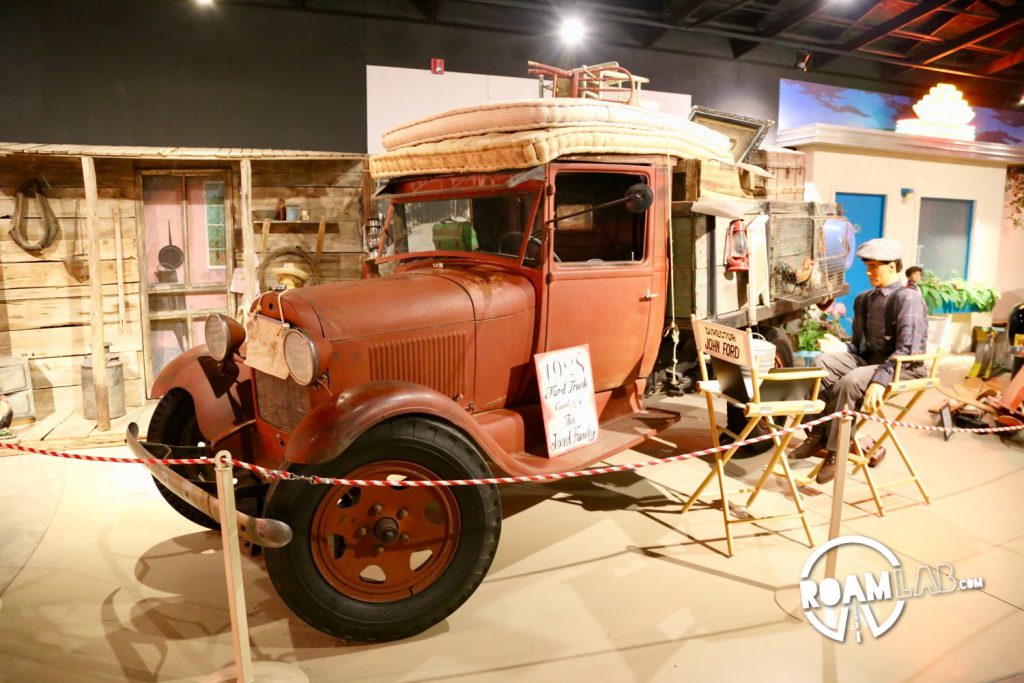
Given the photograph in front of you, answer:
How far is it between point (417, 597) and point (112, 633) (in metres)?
1.31

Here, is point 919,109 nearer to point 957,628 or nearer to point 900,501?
point 900,501

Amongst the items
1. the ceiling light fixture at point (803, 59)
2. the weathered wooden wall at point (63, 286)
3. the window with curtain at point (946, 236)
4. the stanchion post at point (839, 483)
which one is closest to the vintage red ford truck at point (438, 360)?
the stanchion post at point (839, 483)

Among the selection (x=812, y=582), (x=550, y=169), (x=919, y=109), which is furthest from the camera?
(x=919, y=109)

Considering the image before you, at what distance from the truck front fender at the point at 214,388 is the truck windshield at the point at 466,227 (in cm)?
115

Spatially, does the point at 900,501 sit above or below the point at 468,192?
below

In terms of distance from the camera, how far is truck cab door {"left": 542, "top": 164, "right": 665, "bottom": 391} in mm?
3609

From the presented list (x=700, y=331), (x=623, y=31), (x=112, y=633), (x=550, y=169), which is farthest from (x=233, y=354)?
(x=623, y=31)

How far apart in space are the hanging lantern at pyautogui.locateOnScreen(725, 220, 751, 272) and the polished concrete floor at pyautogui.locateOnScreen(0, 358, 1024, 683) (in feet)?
4.71

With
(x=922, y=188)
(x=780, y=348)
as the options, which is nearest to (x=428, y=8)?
(x=780, y=348)

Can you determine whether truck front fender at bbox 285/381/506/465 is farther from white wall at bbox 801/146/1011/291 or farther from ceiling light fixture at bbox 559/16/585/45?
white wall at bbox 801/146/1011/291

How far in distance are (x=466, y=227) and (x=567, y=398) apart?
114 centimetres

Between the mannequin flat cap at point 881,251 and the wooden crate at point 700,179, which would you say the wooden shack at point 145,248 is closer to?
the wooden crate at point 700,179

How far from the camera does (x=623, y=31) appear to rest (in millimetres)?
7188

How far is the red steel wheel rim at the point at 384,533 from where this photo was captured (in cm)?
271
